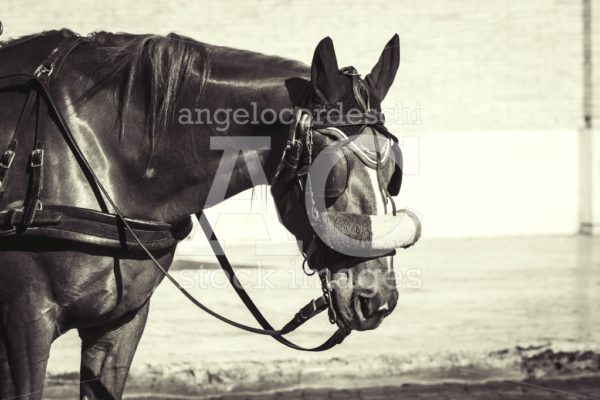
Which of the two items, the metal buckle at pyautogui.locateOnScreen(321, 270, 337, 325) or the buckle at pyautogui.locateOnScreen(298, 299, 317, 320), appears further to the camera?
the buckle at pyautogui.locateOnScreen(298, 299, 317, 320)

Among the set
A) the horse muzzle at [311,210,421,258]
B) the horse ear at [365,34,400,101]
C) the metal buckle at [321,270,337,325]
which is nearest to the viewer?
the horse muzzle at [311,210,421,258]

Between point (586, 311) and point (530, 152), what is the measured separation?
15.4ft

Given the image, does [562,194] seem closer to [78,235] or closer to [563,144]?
[563,144]

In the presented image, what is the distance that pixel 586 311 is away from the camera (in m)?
7.06

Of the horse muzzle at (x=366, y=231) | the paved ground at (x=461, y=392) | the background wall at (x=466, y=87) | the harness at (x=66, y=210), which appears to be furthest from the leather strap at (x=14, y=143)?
the background wall at (x=466, y=87)

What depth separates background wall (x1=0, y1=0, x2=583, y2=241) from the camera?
11.1m

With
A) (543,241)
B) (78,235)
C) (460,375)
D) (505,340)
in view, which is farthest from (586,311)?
(78,235)

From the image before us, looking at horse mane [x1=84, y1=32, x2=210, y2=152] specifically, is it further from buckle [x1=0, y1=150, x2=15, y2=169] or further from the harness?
buckle [x1=0, y1=150, x2=15, y2=169]

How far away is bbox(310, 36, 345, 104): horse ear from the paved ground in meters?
2.82

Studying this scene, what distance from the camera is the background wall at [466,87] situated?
11.1 m

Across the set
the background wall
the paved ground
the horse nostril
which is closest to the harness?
the horse nostril

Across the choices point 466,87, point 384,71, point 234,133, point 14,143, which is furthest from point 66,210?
point 466,87

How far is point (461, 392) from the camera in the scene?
5395 mm

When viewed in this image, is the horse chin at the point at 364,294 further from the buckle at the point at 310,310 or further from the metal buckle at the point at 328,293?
the buckle at the point at 310,310
